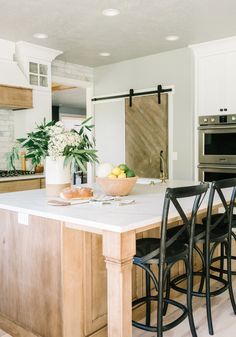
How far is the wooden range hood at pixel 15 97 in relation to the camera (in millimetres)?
4598

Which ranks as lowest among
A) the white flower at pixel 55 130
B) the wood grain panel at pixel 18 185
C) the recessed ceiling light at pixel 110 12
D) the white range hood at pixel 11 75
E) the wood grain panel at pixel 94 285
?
the wood grain panel at pixel 94 285

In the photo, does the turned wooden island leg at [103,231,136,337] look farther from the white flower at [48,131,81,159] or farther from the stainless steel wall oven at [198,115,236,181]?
the stainless steel wall oven at [198,115,236,181]

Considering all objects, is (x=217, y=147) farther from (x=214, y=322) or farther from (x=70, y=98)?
(x=70, y=98)

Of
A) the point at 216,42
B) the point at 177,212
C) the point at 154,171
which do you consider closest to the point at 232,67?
the point at 216,42

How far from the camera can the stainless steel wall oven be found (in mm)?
4797

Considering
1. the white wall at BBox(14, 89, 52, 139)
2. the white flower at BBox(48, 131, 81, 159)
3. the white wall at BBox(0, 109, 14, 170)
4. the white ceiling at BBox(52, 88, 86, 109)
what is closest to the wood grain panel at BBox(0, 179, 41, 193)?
the white wall at BBox(0, 109, 14, 170)

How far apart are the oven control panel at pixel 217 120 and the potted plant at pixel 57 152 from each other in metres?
2.81

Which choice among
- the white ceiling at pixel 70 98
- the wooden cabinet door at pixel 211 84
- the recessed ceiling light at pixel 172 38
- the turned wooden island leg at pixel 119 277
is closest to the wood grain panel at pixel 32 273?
the turned wooden island leg at pixel 119 277

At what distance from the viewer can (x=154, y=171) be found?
224 inches

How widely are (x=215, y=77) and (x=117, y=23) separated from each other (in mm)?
1675

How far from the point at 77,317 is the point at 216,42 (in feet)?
13.7

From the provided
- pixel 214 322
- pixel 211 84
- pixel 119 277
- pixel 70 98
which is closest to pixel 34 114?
pixel 211 84

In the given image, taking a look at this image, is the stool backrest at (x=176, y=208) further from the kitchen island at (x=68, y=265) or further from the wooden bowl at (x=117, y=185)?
the wooden bowl at (x=117, y=185)

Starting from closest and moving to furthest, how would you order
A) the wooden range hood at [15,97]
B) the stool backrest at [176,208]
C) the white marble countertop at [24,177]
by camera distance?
the stool backrest at [176,208] < the white marble countertop at [24,177] < the wooden range hood at [15,97]
